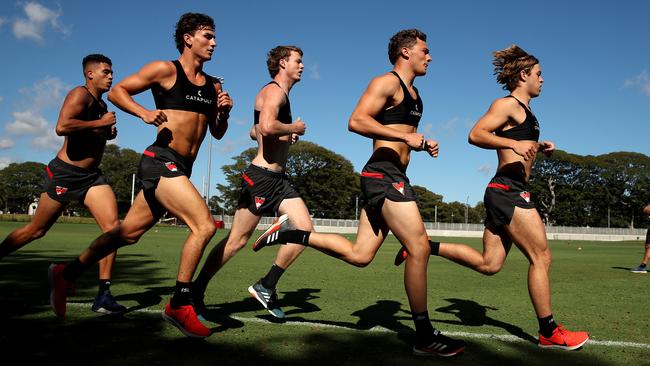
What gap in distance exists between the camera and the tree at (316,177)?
87750 mm

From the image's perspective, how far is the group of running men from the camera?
14.0ft

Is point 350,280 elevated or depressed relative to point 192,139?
depressed

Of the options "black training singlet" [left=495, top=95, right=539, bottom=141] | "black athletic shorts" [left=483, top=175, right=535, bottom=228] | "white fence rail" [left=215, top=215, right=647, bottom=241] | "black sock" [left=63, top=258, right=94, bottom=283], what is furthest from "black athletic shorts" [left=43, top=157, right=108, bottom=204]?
"white fence rail" [left=215, top=215, right=647, bottom=241]

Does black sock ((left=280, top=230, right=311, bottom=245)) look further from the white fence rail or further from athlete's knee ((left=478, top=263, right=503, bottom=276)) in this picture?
the white fence rail

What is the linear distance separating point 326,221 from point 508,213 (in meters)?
67.2

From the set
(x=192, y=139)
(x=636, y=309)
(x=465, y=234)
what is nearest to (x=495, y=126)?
(x=192, y=139)

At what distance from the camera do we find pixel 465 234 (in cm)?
6888

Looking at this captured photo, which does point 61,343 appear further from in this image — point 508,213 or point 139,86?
point 508,213

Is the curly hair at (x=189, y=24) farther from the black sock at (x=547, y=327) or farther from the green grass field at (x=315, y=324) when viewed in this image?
the black sock at (x=547, y=327)

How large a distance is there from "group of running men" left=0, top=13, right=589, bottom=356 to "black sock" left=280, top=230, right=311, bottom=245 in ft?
0.03

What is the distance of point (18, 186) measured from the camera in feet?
347

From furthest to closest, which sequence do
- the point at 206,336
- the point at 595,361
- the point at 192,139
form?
the point at 192,139 < the point at 206,336 < the point at 595,361

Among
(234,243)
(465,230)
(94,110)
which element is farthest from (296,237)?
(465,230)

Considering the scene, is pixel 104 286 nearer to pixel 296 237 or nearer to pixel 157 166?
pixel 157 166
